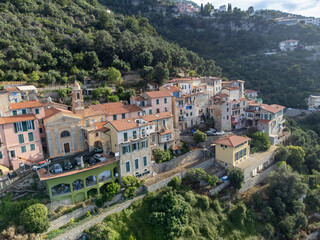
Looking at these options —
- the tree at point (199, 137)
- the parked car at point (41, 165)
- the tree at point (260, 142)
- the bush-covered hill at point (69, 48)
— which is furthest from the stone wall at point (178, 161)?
the bush-covered hill at point (69, 48)

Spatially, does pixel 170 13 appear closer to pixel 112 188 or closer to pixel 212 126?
pixel 212 126

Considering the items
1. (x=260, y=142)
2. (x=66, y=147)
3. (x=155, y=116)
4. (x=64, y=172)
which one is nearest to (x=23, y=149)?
(x=66, y=147)

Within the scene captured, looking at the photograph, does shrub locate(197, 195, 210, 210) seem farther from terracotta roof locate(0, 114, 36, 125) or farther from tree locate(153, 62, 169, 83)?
tree locate(153, 62, 169, 83)

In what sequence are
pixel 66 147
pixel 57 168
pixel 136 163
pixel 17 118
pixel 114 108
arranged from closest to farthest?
pixel 57 168, pixel 17 118, pixel 136 163, pixel 66 147, pixel 114 108

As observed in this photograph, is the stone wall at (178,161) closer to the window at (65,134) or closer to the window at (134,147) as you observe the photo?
the window at (134,147)

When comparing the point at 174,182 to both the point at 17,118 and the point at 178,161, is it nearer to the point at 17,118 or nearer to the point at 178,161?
the point at 178,161

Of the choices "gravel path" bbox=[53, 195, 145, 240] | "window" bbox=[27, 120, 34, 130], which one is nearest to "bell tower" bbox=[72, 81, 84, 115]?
"window" bbox=[27, 120, 34, 130]
